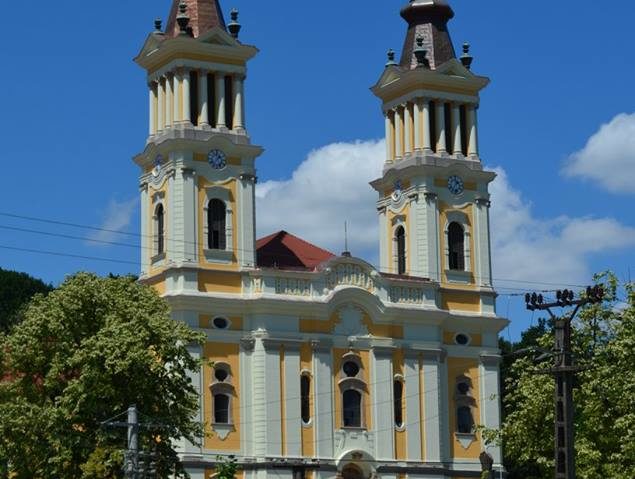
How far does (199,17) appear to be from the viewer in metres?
74.9

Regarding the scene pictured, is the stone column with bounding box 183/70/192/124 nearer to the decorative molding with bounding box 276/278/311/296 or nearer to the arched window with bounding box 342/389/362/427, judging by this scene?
the decorative molding with bounding box 276/278/311/296

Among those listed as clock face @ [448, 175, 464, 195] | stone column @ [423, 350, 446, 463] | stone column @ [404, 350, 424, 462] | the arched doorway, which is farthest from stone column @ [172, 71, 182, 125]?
the arched doorway

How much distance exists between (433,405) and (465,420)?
7.06ft

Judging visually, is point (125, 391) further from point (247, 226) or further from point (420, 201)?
Answer: point (420, 201)

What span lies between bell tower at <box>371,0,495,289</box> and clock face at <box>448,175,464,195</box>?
44 mm

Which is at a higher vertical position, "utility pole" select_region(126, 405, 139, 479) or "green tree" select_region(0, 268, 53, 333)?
"green tree" select_region(0, 268, 53, 333)

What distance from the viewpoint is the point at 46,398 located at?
57.7 meters

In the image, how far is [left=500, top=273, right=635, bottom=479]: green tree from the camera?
57594mm

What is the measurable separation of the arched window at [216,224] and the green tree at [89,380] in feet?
46.8

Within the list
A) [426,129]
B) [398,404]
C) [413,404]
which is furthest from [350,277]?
[426,129]

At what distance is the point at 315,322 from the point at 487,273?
32.0ft

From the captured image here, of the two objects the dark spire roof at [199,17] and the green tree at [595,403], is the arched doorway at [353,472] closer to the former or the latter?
the green tree at [595,403]

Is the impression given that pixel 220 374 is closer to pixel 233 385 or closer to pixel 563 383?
pixel 233 385

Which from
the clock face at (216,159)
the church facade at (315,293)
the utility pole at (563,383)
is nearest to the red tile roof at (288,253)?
the church facade at (315,293)
